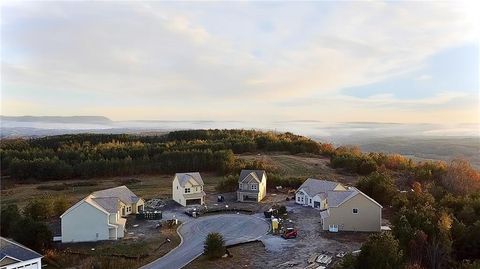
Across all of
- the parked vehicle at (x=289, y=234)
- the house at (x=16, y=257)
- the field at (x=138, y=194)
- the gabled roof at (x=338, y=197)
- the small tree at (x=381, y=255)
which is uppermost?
the gabled roof at (x=338, y=197)

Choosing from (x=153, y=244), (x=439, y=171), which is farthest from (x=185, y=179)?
(x=439, y=171)

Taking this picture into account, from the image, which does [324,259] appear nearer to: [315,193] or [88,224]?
[315,193]

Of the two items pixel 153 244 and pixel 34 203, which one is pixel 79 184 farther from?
pixel 153 244

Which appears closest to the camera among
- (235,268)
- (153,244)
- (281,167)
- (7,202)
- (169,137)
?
(235,268)

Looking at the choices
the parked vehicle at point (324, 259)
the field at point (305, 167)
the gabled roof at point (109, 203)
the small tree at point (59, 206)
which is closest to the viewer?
the parked vehicle at point (324, 259)

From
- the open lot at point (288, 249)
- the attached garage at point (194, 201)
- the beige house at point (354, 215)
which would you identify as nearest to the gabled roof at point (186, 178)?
the attached garage at point (194, 201)

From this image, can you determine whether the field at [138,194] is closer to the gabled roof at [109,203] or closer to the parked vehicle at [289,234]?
the gabled roof at [109,203]

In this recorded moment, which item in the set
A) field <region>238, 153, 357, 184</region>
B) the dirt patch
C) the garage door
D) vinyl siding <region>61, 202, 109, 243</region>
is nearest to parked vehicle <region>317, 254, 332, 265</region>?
the dirt patch

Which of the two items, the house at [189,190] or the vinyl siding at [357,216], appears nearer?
the vinyl siding at [357,216]
